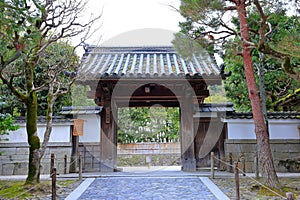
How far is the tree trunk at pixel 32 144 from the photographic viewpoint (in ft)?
19.5

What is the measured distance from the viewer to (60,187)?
6.14 meters

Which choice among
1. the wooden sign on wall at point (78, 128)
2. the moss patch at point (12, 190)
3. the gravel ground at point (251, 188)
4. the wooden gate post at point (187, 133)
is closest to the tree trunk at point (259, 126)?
the gravel ground at point (251, 188)

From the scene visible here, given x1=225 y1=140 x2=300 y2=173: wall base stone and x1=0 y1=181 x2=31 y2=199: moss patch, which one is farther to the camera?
x1=225 y1=140 x2=300 y2=173: wall base stone

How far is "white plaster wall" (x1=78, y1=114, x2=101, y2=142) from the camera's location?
8.95 metres

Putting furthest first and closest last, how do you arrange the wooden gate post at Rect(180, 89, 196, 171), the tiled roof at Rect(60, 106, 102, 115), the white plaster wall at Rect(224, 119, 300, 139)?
the tiled roof at Rect(60, 106, 102, 115) → the white plaster wall at Rect(224, 119, 300, 139) → the wooden gate post at Rect(180, 89, 196, 171)

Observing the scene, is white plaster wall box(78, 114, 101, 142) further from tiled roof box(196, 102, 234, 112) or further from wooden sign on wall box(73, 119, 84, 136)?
tiled roof box(196, 102, 234, 112)

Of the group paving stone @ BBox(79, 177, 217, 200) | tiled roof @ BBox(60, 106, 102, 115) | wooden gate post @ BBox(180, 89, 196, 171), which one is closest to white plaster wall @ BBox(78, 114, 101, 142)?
tiled roof @ BBox(60, 106, 102, 115)

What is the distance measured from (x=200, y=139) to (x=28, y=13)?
284 inches

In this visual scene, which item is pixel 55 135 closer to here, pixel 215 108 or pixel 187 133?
pixel 187 133

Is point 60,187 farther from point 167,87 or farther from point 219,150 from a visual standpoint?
point 219,150

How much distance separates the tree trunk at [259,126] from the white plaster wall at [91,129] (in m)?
5.11

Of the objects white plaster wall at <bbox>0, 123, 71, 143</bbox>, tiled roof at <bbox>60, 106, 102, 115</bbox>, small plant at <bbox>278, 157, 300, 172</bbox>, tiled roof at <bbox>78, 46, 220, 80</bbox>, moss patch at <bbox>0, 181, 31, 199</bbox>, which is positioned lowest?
moss patch at <bbox>0, 181, 31, 199</bbox>

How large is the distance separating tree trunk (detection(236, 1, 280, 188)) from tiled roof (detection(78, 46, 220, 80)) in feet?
3.73

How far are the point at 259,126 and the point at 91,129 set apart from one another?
5.42 m
